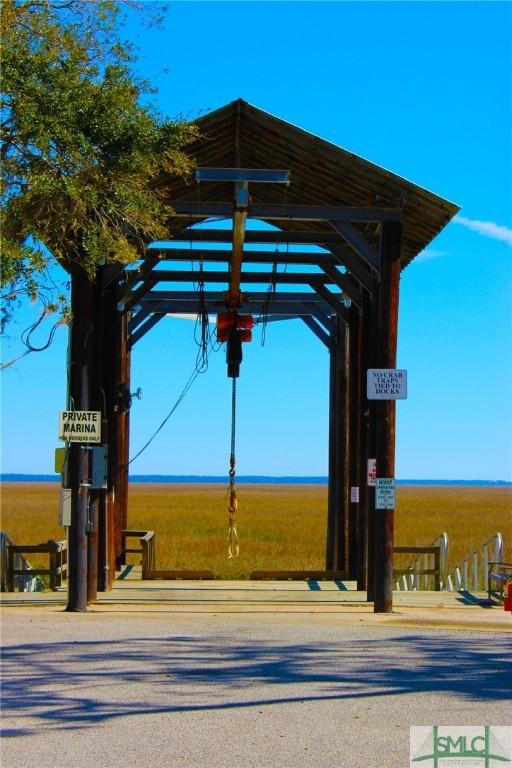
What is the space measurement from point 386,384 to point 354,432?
5.67m

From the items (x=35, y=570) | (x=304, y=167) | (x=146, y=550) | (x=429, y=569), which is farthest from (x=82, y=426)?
(x=429, y=569)

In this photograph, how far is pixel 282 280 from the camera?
19.8 m

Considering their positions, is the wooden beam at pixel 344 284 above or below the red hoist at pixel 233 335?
above

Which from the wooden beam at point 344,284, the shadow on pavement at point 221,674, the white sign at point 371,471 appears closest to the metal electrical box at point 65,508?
the shadow on pavement at point 221,674

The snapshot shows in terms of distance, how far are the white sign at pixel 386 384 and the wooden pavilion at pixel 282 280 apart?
21 cm

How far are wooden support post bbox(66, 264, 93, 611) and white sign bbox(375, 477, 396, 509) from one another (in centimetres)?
373

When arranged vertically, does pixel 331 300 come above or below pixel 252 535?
above

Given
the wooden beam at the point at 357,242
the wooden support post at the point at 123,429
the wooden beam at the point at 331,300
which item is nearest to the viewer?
the wooden beam at the point at 357,242

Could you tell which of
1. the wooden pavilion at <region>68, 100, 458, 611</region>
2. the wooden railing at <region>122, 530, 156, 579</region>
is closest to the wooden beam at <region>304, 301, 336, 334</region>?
the wooden pavilion at <region>68, 100, 458, 611</region>

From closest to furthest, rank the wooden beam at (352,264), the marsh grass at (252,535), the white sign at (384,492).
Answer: the white sign at (384,492) → the wooden beam at (352,264) → the marsh grass at (252,535)

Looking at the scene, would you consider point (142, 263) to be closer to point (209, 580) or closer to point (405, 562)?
point (209, 580)

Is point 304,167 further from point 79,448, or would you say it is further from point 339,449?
point 339,449

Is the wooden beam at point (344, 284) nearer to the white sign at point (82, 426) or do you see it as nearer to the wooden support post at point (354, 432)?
the wooden support post at point (354, 432)

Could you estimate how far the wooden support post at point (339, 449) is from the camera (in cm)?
2173
